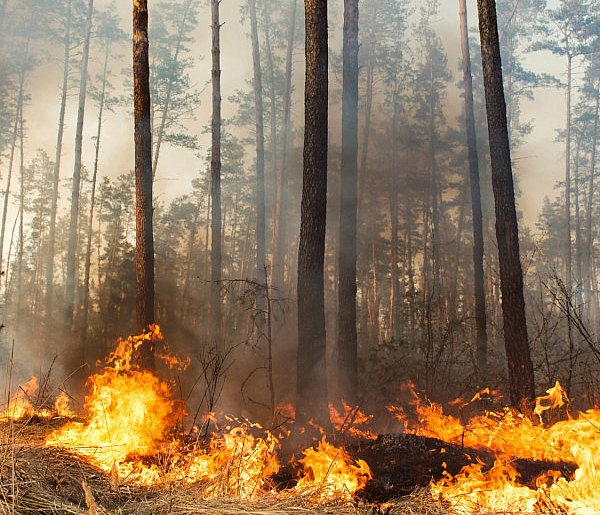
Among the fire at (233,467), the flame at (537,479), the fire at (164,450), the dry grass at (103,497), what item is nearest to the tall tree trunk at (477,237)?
the flame at (537,479)

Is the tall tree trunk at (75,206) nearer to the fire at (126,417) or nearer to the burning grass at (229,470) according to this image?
the burning grass at (229,470)

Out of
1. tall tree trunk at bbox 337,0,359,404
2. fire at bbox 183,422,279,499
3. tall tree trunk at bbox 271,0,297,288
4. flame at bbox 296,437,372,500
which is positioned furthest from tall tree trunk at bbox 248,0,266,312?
flame at bbox 296,437,372,500

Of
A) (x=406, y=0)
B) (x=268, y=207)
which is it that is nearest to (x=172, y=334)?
(x=268, y=207)

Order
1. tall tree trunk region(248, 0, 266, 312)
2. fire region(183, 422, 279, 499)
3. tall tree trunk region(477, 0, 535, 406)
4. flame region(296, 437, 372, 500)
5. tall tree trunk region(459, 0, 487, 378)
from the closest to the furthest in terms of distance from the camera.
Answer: fire region(183, 422, 279, 499), flame region(296, 437, 372, 500), tall tree trunk region(477, 0, 535, 406), tall tree trunk region(459, 0, 487, 378), tall tree trunk region(248, 0, 266, 312)

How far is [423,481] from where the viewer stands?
5031 mm

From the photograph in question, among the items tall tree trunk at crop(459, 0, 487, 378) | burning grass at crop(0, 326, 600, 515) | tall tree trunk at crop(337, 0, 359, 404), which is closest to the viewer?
burning grass at crop(0, 326, 600, 515)

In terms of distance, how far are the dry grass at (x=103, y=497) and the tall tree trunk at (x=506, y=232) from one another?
4.18 metres

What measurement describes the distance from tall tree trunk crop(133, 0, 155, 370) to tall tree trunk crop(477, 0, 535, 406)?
5.84 meters

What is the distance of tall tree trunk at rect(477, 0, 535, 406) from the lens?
769 centimetres

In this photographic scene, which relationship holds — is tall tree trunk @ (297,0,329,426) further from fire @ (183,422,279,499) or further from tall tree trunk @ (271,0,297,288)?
tall tree trunk @ (271,0,297,288)

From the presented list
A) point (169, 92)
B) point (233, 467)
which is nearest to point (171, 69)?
point (169, 92)

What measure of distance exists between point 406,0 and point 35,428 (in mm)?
28902

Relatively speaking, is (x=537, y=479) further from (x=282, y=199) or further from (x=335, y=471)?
(x=282, y=199)

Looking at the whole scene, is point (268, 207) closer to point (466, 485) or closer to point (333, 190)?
point (333, 190)
